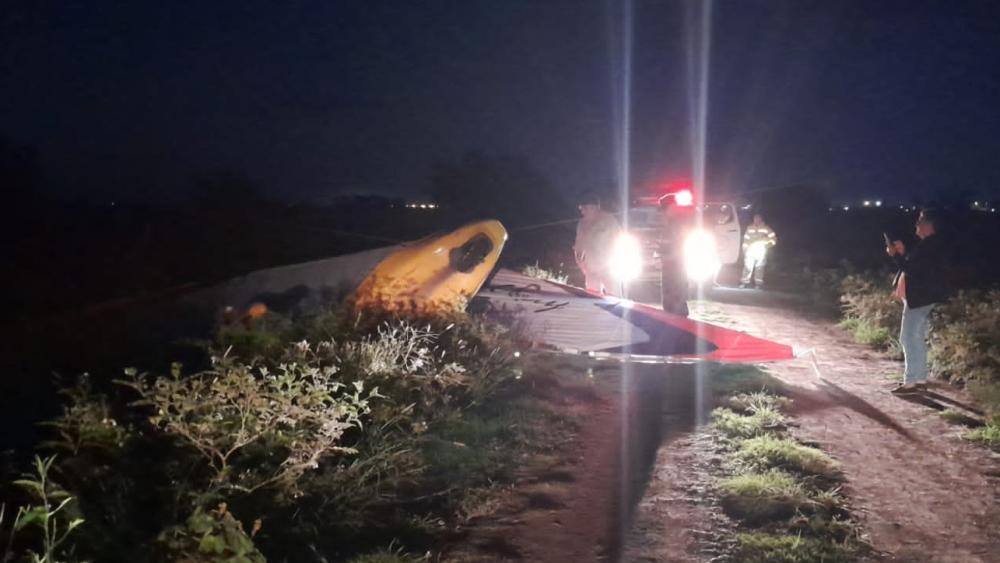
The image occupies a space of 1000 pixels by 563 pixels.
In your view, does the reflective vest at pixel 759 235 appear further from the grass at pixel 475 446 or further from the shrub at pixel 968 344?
the grass at pixel 475 446

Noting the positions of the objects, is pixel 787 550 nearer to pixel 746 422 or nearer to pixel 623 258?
pixel 746 422

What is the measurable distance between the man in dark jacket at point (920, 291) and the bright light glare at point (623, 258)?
3.95 m

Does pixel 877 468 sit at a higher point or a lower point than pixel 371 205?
lower

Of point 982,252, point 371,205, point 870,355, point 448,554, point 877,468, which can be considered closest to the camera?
point 448,554

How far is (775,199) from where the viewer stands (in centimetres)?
5131

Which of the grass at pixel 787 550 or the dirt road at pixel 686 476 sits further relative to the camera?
the dirt road at pixel 686 476

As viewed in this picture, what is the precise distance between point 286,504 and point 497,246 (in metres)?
4.24

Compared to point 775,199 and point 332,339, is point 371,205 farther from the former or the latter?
point 775,199

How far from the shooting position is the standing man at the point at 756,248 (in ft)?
52.9

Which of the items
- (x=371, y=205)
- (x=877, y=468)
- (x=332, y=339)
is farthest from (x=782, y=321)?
(x=371, y=205)

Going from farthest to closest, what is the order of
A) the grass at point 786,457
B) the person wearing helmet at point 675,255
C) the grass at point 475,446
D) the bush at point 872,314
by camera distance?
1. the bush at point 872,314
2. the person wearing helmet at point 675,255
3. the grass at point 786,457
4. the grass at point 475,446

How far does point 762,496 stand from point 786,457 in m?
0.84

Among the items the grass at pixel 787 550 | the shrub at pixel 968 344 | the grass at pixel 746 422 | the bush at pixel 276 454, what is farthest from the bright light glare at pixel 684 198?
the grass at pixel 787 550

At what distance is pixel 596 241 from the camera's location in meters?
10.5
